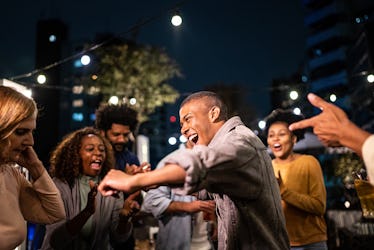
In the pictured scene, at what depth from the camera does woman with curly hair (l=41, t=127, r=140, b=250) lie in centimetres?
323

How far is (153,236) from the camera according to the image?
8922 millimetres

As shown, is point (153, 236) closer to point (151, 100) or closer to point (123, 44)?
point (151, 100)

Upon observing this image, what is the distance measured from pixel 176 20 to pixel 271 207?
4283mm

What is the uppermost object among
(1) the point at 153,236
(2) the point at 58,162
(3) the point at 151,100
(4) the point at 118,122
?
(3) the point at 151,100

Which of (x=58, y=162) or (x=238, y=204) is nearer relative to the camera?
(x=238, y=204)

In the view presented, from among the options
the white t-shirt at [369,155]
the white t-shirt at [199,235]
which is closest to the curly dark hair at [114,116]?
the white t-shirt at [199,235]

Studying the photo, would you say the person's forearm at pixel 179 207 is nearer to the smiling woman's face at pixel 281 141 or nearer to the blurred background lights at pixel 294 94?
the smiling woman's face at pixel 281 141

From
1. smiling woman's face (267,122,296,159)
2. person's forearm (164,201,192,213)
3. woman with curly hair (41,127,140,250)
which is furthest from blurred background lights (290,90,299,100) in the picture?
woman with curly hair (41,127,140,250)

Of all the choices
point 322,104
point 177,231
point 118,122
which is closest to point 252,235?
point 322,104

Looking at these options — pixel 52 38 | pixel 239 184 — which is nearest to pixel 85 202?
pixel 239 184

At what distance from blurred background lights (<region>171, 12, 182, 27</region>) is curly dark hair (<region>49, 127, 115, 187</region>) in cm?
266

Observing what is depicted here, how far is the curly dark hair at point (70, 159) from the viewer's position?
12.3 ft

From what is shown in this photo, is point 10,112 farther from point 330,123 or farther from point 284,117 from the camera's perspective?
point 284,117

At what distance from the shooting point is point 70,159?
12.5 ft
